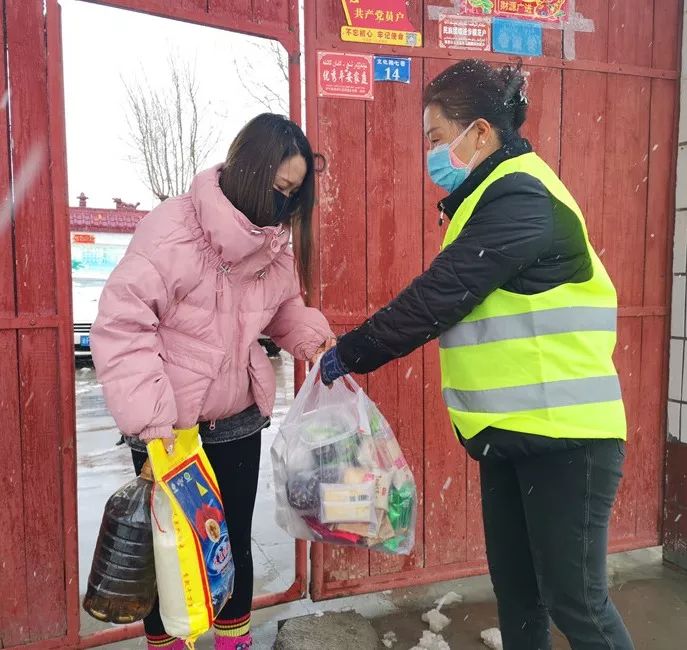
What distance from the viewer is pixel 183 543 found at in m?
1.71

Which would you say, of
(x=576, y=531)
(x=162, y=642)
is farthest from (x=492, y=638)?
(x=162, y=642)

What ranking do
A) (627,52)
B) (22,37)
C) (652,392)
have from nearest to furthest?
(22,37) < (627,52) < (652,392)

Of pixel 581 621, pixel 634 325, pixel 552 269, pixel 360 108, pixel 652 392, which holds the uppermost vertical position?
pixel 360 108

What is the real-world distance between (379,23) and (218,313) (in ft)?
4.94

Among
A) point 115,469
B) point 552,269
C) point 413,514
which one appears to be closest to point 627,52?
point 552,269

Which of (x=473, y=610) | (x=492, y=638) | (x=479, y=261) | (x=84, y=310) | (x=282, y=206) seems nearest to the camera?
(x=479, y=261)

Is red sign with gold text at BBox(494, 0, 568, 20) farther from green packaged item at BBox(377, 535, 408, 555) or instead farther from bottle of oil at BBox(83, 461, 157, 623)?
bottle of oil at BBox(83, 461, 157, 623)

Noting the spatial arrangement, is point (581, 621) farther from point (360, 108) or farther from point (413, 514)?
point (360, 108)

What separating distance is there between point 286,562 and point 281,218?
197 cm

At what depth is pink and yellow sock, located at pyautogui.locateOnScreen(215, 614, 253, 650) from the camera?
2119mm

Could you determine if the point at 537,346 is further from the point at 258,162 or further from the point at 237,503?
the point at 237,503

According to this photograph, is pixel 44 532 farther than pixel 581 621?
Yes

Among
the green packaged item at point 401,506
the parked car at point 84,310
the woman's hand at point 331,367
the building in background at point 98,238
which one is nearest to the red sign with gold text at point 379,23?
the woman's hand at point 331,367

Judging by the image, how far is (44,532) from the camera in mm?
2336
